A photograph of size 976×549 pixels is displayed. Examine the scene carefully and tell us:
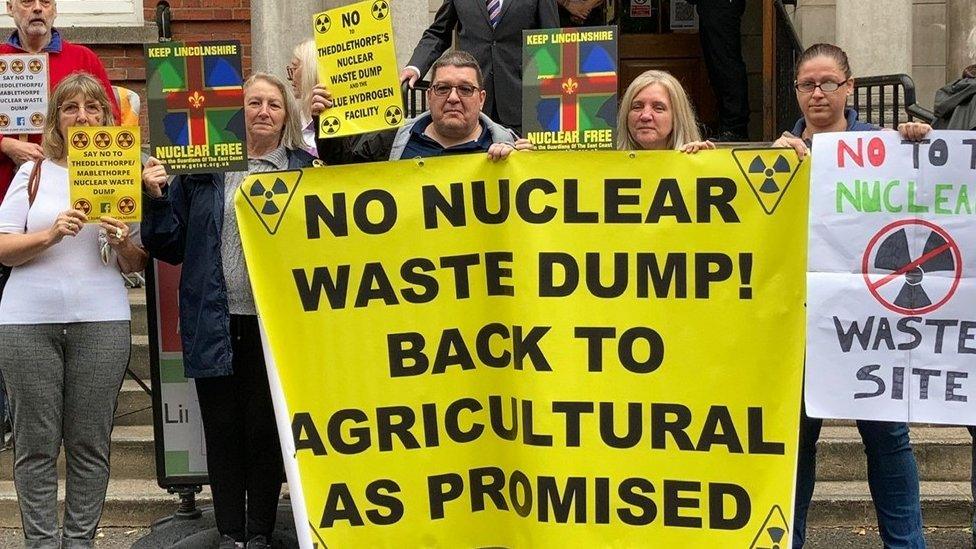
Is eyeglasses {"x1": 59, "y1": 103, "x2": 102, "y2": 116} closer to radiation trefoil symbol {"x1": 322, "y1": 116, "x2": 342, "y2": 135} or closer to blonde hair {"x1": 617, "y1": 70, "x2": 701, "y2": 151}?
radiation trefoil symbol {"x1": 322, "y1": 116, "x2": 342, "y2": 135}

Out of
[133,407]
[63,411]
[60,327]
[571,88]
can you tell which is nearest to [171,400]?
[63,411]

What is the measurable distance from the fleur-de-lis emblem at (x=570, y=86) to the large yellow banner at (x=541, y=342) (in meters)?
0.38

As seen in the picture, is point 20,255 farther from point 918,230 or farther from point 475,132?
point 918,230

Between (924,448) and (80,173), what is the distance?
4.00m

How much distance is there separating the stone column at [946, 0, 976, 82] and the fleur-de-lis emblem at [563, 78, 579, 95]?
4359mm

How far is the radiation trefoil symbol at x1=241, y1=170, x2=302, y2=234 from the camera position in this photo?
14.5 ft

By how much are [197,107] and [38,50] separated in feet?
5.67

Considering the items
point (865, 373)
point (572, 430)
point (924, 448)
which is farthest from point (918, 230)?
point (924, 448)

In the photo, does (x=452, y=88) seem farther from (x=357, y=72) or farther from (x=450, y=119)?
(x=357, y=72)

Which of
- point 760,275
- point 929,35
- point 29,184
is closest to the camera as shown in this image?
point 760,275

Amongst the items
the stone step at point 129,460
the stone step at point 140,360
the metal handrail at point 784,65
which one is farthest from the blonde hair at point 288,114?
the metal handrail at point 784,65

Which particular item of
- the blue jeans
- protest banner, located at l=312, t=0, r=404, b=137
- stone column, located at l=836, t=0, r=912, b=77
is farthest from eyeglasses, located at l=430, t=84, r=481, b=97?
stone column, located at l=836, t=0, r=912, b=77

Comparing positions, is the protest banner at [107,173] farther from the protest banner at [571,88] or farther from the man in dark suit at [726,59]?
the man in dark suit at [726,59]

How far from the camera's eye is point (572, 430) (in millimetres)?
4391
